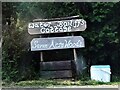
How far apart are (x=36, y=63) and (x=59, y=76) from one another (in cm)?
101

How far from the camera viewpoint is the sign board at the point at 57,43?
720 centimetres

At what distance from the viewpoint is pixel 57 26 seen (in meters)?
7.32

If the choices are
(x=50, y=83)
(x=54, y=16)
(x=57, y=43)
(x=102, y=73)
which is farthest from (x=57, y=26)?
(x=102, y=73)

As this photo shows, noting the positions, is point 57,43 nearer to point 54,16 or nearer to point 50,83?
point 54,16

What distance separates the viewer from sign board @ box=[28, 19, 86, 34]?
721 centimetres

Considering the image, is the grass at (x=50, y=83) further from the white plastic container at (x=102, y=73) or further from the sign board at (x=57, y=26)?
the sign board at (x=57, y=26)

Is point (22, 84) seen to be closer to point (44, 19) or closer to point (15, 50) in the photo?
point (15, 50)

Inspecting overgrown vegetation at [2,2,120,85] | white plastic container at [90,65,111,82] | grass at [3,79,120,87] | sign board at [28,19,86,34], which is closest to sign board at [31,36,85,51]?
sign board at [28,19,86,34]

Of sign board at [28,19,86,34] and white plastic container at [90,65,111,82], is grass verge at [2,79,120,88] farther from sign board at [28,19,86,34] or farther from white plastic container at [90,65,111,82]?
sign board at [28,19,86,34]

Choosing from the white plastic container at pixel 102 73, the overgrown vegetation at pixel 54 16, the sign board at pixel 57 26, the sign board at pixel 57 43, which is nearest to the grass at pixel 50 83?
the white plastic container at pixel 102 73

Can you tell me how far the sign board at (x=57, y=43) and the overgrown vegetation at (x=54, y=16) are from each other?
477 millimetres

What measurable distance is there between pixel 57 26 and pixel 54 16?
0.63 m

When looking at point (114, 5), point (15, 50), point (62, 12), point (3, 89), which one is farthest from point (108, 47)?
point (3, 89)

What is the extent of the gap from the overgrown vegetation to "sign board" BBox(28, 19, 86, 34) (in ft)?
1.39
